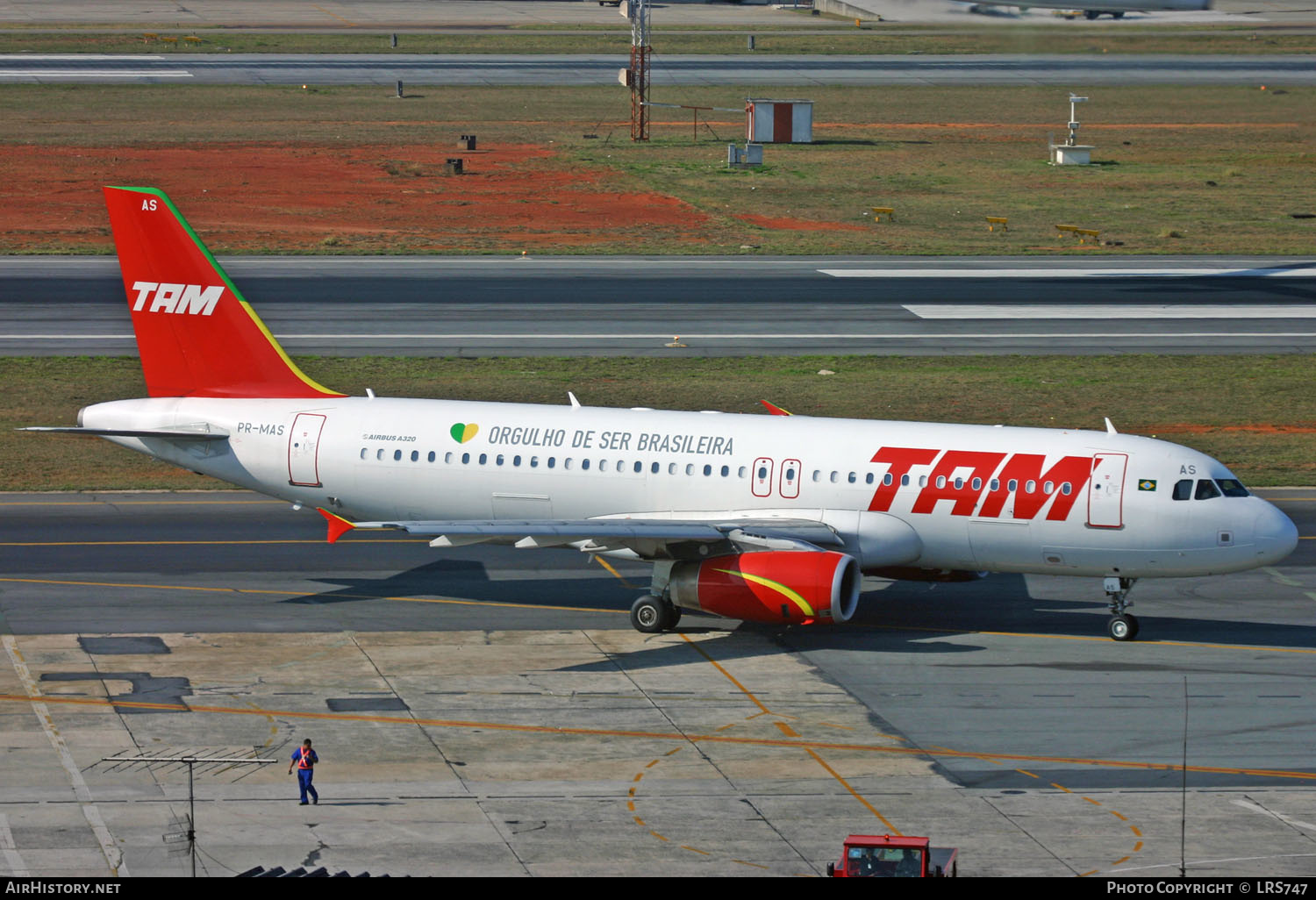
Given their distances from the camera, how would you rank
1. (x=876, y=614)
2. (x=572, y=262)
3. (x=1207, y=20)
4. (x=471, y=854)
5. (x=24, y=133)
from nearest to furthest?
(x=471, y=854)
(x=876, y=614)
(x=1207, y=20)
(x=572, y=262)
(x=24, y=133)

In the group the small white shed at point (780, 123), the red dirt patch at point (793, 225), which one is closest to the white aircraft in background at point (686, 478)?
the red dirt patch at point (793, 225)

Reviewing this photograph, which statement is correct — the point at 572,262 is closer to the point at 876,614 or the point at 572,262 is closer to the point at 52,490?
the point at 52,490

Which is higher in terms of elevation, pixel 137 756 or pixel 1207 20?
pixel 1207 20

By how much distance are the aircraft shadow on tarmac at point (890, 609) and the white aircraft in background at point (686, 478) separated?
51.4 inches

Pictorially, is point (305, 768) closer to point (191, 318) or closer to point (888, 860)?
point (888, 860)

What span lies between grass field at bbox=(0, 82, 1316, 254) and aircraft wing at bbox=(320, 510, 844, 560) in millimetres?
57448

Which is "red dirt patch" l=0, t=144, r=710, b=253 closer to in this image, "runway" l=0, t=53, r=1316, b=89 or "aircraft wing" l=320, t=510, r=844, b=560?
"runway" l=0, t=53, r=1316, b=89

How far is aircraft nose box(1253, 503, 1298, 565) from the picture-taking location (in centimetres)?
3559

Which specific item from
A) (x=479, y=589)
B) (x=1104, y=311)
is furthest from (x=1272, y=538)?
(x=1104, y=311)

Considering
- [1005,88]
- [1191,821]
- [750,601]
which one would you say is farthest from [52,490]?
[1005,88]

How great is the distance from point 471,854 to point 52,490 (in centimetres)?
3037

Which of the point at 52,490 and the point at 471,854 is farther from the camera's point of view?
the point at 52,490

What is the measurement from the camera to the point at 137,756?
1173 inches

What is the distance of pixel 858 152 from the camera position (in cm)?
12525
